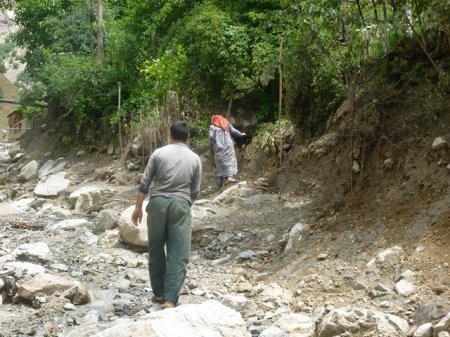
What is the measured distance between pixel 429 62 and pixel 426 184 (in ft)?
6.57

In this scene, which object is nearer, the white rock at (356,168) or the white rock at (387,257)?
the white rock at (387,257)

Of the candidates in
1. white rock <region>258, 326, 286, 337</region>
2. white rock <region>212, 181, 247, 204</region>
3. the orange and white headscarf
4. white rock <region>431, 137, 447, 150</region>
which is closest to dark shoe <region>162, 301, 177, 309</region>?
white rock <region>258, 326, 286, 337</region>

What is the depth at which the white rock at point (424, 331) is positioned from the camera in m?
4.50

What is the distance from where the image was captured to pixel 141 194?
18.9 ft

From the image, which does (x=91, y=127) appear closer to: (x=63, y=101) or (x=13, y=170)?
(x=63, y=101)

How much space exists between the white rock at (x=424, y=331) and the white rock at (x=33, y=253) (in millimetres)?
4790

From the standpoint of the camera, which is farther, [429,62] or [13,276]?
[429,62]

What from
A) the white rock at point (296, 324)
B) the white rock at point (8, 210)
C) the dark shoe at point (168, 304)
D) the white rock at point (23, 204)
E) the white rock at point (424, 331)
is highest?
the white rock at point (424, 331)

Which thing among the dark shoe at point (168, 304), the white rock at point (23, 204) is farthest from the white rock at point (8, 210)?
the dark shoe at point (168, 304)

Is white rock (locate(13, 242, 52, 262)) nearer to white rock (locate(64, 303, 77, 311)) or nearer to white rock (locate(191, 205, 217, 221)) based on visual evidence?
white rock (locate(64, 303, 77, 311))

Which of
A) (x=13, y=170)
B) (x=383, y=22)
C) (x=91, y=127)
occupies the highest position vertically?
(x=383, y=22)

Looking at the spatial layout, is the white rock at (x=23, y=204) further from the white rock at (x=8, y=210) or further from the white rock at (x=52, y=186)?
the white rock at (x=52, y=186)

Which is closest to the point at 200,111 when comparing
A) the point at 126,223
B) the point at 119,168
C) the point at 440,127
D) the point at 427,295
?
the point at 119,168

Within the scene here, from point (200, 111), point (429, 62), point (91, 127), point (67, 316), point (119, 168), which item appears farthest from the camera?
point (91, 127)
